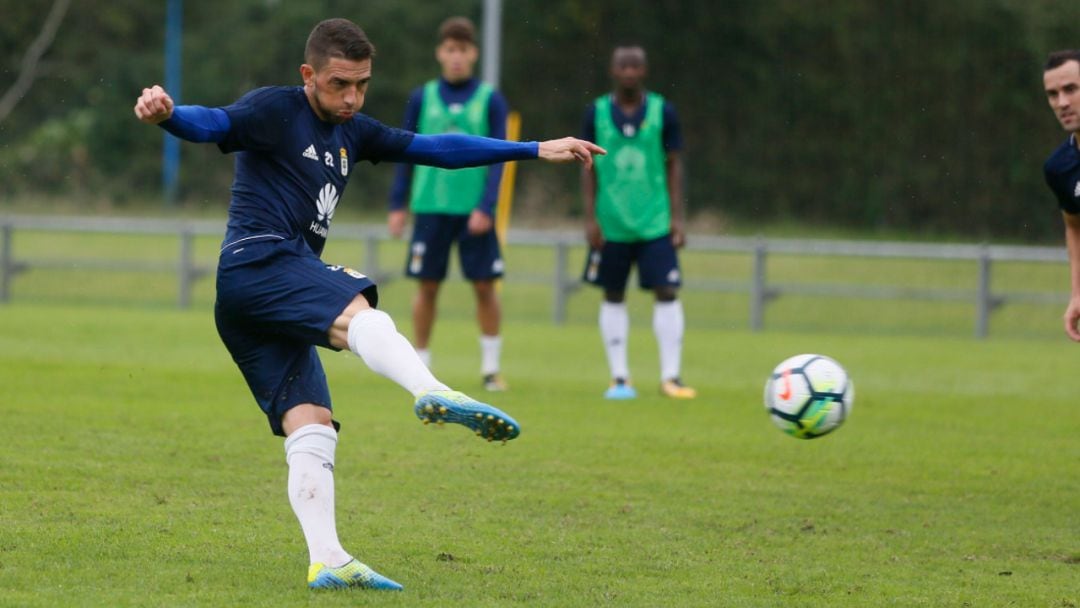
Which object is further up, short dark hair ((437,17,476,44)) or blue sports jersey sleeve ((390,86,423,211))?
short dark hair ((437,17,476,44))

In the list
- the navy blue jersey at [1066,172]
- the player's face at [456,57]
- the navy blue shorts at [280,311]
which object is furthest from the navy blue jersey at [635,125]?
the navy blue shorts at [280,311]

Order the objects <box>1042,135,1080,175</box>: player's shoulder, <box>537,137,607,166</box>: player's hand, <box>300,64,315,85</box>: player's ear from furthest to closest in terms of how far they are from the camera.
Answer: <box>1042,135,1080,175</box>: player's shoulder, <box>537,137,607,166</box>: player's hand, <box>300,64,315,85</box>: player's ear

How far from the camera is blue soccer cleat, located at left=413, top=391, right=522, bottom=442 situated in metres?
Answer: 4.68

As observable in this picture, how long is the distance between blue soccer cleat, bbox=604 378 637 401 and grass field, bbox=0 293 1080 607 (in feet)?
0.46

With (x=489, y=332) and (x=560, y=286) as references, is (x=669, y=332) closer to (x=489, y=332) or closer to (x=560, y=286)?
(x=489, y=332)

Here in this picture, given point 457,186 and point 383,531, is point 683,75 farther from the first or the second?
point 383,531

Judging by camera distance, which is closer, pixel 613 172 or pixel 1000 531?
pixel 1000 531

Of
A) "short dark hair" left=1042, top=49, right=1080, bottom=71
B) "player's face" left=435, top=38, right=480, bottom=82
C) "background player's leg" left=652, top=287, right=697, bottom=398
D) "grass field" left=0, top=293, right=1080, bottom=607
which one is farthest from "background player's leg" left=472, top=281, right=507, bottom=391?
"short dark hair" left=1042, top=49, right=1080, bottom=71

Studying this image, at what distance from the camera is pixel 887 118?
121ft

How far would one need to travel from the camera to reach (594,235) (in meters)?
11.6

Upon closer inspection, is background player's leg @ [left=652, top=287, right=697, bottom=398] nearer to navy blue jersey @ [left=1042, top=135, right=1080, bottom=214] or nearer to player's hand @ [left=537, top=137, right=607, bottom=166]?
navy blue jersey @ [left=1042, top=135, right=1080, bottom=214]

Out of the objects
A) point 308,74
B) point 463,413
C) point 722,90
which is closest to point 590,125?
point 308,74

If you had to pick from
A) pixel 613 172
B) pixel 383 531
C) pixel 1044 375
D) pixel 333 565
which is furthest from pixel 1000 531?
pixel 1044 375

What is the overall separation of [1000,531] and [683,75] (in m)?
32.2
